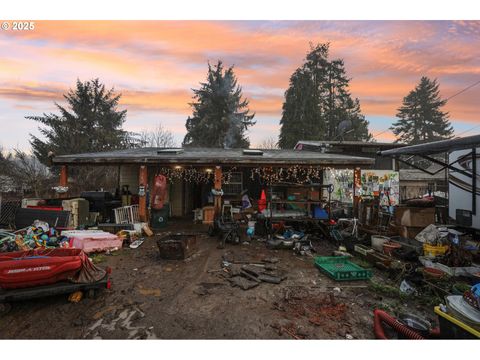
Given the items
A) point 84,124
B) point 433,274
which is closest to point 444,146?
point 433,274

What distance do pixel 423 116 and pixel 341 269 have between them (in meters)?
47.7

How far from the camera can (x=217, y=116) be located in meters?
30.8

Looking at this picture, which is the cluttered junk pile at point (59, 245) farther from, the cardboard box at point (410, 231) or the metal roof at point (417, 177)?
the metal roof at point (417, 177)

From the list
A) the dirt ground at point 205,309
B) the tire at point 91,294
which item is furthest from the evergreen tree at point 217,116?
the tire at point 91,294

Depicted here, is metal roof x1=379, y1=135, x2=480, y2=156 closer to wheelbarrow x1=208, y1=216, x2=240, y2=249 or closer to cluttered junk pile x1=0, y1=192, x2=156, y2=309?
wheelbarrow x1=208, y1=216, x2=240, y2=249

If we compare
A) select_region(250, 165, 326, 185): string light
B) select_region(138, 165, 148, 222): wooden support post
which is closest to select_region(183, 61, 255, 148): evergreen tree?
select_region(250, 165, 326, 185): string light

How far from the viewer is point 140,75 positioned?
11.0 m

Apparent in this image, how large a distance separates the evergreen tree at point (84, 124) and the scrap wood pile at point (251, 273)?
2286 centimetres

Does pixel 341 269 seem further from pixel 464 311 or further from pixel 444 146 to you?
pixel 444 146

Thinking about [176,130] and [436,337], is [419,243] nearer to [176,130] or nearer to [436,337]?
[436,337]

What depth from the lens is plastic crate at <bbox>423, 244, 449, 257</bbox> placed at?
643cm

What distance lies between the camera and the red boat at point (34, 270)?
4.27m
